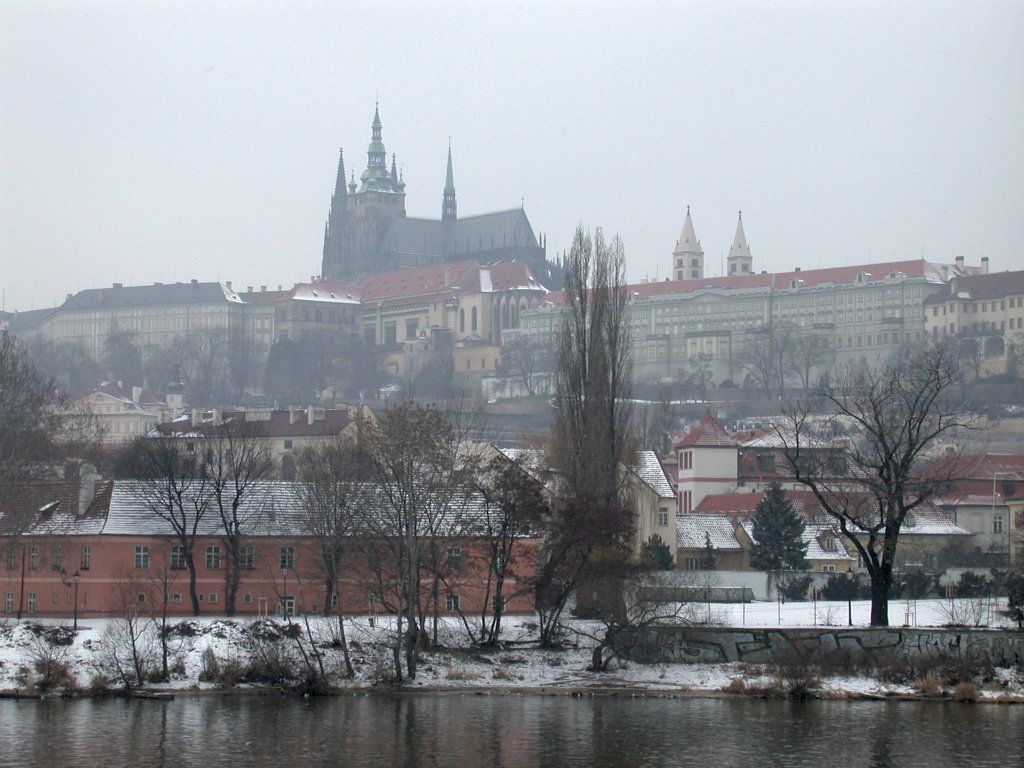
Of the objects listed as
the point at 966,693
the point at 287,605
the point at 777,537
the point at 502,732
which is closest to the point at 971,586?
the point at 966,693

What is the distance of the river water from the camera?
99.8ft

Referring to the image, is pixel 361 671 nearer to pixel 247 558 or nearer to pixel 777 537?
pixel 247 558

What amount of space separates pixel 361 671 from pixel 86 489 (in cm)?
1050

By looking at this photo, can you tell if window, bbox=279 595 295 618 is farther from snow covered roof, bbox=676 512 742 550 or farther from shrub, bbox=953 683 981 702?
snow covered roof, bbox=676 512 742 550

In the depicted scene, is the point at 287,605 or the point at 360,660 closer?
the point at 360,660

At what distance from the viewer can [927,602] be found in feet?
141

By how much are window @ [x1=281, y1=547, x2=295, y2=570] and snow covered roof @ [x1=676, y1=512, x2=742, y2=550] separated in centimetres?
1516

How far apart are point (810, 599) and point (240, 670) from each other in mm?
15472

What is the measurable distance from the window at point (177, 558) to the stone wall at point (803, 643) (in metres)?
10.7

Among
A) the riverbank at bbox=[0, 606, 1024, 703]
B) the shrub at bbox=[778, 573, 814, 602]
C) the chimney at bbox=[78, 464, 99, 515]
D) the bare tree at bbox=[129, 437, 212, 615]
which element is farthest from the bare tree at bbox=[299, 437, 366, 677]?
the shrub at bbox=[778, 573, 814, 602]

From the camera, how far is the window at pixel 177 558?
43931 mm

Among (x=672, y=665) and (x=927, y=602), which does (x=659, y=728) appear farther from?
(x=927, y=602)

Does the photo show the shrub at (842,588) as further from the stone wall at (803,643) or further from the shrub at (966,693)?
the shrub at (966,693)

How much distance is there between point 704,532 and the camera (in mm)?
56750
